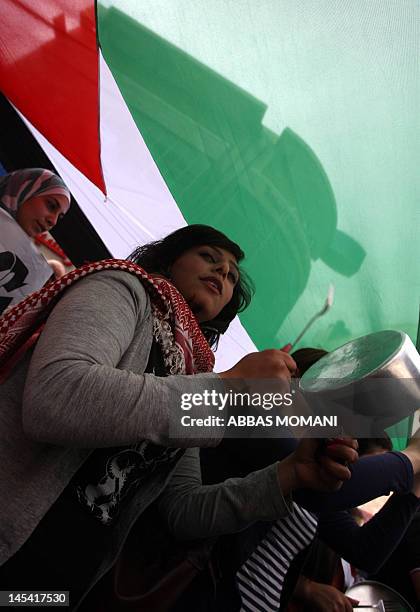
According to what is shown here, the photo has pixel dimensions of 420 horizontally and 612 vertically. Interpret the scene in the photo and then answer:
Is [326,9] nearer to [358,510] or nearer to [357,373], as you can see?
[357,373]

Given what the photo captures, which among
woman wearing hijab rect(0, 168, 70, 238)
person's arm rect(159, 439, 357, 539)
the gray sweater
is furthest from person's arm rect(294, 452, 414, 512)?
woman wearing hijab rect(0, 168, 70, 238)

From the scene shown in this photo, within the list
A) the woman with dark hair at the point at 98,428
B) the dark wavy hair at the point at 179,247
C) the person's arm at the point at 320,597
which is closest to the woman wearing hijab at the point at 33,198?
the dark wavy hair at the point at 179,247

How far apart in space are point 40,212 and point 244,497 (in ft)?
3.01

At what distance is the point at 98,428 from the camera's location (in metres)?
0.39

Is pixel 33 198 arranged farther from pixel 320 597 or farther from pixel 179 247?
pixel 320 597

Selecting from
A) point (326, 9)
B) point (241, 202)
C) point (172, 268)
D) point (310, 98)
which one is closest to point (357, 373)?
point (172, 268)

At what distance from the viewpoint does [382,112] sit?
1195 mm

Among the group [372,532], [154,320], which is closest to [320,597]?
[372,532]

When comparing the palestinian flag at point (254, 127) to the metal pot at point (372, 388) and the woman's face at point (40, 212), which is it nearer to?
the woman's face at point (40, 212)

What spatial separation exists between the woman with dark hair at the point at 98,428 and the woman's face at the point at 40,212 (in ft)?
2.40

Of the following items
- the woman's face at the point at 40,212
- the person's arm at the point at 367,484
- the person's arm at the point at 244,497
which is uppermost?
the woman's face at the point at 40,212

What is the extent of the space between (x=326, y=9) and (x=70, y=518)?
1230mm

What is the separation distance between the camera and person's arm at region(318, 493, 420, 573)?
780 mm

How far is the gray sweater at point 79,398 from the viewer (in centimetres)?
39
